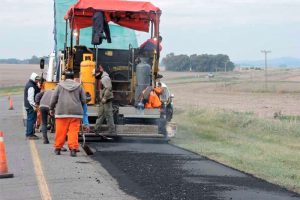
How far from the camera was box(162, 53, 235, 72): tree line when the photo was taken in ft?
547

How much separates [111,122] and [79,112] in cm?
288

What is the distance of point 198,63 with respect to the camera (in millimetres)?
167625

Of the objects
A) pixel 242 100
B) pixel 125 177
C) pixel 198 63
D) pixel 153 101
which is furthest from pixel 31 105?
pixel 198 63

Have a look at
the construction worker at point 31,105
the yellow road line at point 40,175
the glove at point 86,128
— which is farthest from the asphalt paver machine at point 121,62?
the yellow road line at point 40,175

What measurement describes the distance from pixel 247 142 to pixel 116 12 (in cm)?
483

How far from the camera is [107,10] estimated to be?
52.7 feet

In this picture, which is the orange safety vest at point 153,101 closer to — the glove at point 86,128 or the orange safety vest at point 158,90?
the orange safety vest at point 158,90

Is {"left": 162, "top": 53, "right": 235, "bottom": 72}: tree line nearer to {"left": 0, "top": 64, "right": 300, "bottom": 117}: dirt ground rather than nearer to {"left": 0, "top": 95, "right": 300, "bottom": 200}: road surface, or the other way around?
{"left": 0, "top": 64, "right": 300, "bottom": 117}: dirt ground

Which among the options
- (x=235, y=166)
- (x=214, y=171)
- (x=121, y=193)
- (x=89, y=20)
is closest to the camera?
(x=121, y=193)

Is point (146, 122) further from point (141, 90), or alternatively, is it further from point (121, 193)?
point (121, 193)

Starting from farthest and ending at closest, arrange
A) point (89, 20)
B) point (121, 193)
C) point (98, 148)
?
point (89, 20) → point (98, 148) → point (121, 193)

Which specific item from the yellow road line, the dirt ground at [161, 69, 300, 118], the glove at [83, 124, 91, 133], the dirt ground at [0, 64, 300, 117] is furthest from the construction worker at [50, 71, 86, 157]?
the dirt ground at [0, 64, 300, 117]

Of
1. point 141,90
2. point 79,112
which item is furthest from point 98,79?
point 79,112

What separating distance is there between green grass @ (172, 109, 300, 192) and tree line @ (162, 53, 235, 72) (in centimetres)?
14139
